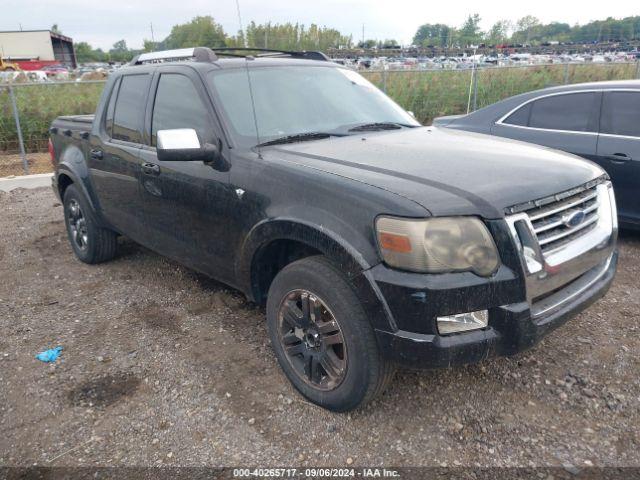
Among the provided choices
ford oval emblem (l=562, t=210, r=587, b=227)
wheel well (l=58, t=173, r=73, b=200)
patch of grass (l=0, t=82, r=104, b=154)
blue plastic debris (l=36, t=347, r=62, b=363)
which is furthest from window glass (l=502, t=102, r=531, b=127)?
patch of grass (l=0, t=82, r=104, b=154)

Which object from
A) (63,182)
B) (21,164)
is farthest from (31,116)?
(63,182)

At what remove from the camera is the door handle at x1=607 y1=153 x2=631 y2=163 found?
4.91 m

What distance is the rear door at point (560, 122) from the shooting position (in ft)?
17.2

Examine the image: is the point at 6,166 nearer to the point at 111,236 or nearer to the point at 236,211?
the point at 111,236

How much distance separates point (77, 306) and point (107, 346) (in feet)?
2.84

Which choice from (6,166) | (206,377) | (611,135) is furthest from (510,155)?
(6,166)

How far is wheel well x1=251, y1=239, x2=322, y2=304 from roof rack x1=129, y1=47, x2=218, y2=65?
1.50 m

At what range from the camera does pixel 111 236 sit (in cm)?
512

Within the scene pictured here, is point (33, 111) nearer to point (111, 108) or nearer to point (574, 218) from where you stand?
point (111, 108)

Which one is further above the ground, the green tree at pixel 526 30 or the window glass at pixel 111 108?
the green tree at pixel 526 30

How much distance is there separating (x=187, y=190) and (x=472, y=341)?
207 centimetres

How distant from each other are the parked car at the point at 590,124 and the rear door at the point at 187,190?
11.7 ft

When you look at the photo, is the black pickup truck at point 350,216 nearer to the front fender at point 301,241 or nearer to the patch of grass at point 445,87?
the front fender at point 301,241

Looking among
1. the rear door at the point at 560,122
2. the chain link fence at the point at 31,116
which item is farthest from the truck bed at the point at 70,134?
the chain link fence at the point at 31,116
